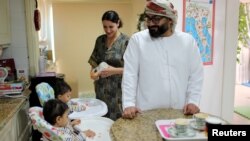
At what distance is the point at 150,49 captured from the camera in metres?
1.69

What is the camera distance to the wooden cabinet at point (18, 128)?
173 cm

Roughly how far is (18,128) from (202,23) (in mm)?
2203

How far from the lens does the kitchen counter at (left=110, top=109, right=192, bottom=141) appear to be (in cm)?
107

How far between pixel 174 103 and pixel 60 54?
13.8 ft

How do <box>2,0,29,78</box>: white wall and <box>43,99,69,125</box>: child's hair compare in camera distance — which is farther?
<box>2,0,29,78</box>: white wall

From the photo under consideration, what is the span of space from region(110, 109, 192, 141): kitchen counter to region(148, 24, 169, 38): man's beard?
52cm

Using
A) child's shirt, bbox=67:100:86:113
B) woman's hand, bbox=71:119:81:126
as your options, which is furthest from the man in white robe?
child's shirt, bbox=67:100:86:113

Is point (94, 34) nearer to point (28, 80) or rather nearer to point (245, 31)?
point (28, 80)

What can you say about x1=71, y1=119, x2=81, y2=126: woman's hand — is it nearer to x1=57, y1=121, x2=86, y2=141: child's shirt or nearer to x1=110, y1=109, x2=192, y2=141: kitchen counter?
x1=57, y1=121, x2=86, y2=141: child's shirt

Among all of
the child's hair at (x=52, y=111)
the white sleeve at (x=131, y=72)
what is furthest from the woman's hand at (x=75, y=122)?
the white sleeve at (x=131, y=72)

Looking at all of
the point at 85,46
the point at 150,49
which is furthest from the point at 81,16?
the point at 150,49

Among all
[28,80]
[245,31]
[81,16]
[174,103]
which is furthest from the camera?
[245,31]

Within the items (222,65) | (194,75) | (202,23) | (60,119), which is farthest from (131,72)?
(222,65)

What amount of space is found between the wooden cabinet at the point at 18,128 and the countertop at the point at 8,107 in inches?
2.1
